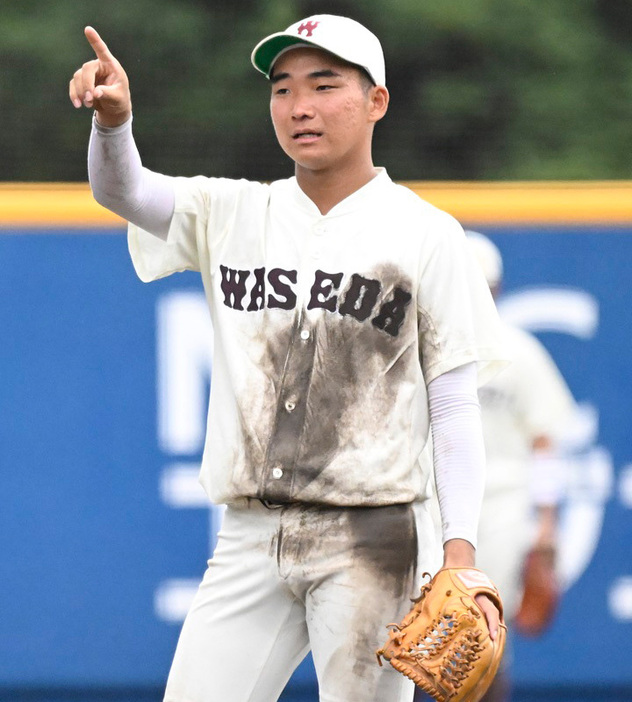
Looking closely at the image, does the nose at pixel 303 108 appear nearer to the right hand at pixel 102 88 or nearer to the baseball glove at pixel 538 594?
the right hand at pixel 102 88

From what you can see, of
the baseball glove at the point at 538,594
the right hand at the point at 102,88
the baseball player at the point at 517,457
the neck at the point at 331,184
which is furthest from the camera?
the baseball glove at the point at 538,594

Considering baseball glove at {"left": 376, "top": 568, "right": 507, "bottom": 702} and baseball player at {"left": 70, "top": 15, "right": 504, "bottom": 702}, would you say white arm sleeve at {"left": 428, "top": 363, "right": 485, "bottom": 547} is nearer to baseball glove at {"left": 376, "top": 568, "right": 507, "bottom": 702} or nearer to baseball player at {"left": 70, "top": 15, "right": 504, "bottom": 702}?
baseball player at {"left": 70, "top": 15, "right": 504, "bottom": 702}

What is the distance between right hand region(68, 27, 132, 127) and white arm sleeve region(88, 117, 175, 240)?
38 mm

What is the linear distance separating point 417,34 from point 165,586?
2.36 meters

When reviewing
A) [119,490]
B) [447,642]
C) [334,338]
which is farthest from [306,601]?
[119,490]

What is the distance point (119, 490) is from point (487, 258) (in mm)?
1514

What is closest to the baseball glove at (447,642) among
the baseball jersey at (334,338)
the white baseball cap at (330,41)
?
the baseball jersey at (334,338)

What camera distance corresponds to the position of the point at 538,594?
4.96 m

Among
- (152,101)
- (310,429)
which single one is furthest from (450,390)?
(152,101)

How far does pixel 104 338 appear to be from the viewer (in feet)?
16.4

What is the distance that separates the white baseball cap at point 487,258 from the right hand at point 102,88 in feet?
6.74

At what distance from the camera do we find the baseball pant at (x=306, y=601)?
283 centimetres

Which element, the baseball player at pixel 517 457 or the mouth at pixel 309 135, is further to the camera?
the baseball player at pixel 517 457

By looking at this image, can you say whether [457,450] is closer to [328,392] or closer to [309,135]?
[328,392]
